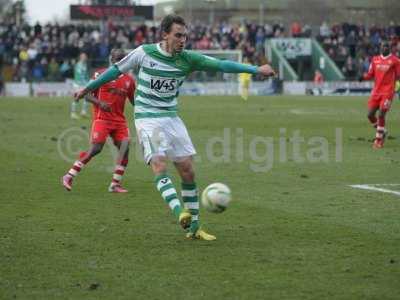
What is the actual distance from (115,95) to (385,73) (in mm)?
9420

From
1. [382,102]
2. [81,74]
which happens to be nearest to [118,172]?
[382,102]

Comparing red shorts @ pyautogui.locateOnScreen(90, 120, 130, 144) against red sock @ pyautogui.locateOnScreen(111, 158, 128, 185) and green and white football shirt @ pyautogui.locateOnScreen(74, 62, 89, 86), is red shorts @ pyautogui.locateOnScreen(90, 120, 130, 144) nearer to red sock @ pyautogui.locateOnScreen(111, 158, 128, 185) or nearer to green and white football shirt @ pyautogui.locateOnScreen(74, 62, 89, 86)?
red sock @ pyautogui.locateOnScreen(111, 158, 128, 185)

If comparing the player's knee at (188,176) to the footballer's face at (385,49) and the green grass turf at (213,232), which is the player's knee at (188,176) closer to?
the green grass turf at (213,232)

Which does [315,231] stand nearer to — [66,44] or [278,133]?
[278,133]

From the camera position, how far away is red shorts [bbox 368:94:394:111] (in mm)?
21803

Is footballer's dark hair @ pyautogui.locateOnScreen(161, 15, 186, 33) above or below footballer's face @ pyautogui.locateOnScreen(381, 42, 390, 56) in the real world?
above

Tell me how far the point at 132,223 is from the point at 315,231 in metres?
2.12

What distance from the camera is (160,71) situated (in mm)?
10094

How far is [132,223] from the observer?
11.0 meters

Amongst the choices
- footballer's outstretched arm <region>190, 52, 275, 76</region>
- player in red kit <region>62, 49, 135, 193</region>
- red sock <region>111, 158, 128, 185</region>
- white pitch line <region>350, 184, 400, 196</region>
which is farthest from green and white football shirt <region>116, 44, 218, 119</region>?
white pitch line <region>350, 184, 400, 196</region>

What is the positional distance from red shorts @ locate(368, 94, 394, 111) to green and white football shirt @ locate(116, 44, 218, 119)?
1219 centimetres

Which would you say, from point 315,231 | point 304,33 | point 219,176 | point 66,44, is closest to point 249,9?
point 304,33

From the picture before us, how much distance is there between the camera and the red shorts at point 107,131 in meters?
14.5

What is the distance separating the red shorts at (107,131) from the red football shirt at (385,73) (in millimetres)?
9111
